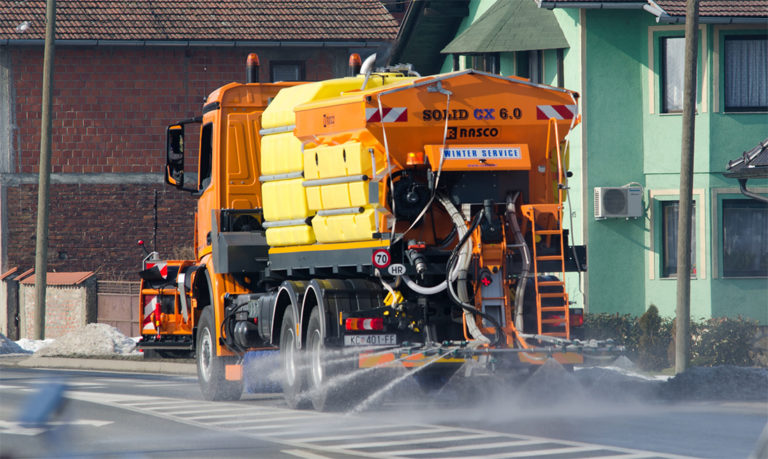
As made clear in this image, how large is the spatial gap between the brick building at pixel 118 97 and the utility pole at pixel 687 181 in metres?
17.9

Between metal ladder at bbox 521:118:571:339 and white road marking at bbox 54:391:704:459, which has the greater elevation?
metal ladder at bbox 521:118:571:339

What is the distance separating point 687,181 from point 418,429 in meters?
7.77

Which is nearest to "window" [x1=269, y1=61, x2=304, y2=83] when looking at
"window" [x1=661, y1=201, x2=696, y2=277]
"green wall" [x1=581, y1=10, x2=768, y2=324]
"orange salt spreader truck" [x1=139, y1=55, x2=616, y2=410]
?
"green wall" [x1=581, y1=10, x2=768, y2=324]

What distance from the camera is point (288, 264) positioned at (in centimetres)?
1355

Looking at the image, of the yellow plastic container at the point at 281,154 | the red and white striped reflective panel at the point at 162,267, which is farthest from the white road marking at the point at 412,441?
the red and white striped reflective panel at the point at 162,267

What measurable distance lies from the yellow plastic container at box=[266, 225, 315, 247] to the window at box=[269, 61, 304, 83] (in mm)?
20846

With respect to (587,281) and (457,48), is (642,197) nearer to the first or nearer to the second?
(587,281)

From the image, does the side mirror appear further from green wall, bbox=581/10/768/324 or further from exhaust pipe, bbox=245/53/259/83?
green wall, bbox=581/10/768/324

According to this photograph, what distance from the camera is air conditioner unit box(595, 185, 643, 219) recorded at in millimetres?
22500

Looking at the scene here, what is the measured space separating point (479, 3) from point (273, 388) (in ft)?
53.2

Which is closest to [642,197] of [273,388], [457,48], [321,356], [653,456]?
[457,48]

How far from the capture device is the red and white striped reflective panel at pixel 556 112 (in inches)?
478

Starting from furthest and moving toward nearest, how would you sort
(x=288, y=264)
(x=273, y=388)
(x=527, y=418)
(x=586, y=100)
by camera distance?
(x=586, y=100)
(x=273, y=388)
(x=288, y=264)
(x=527, y=418)

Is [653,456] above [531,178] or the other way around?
the other way around
